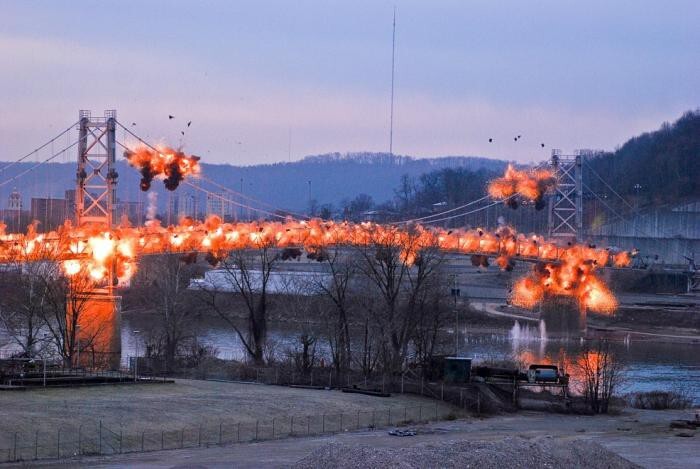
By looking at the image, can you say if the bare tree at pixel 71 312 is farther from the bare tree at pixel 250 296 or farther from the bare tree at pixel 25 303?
the bare tree at pixel 250 296

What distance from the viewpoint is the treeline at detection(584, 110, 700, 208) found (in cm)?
13150

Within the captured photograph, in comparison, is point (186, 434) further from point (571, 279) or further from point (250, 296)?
point (571, 279)

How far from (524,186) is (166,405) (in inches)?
1902

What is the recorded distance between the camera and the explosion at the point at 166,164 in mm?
62969

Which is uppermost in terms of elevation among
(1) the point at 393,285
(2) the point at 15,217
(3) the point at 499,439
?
(2) the point at 15,217

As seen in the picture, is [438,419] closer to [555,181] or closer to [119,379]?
[119,379]

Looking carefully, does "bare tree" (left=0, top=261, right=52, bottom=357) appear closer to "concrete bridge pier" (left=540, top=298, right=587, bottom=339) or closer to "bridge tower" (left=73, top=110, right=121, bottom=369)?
"bridge tower" (left=73, top=110, right=121, bottom=369)

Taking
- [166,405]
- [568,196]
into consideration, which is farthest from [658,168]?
[166,405]

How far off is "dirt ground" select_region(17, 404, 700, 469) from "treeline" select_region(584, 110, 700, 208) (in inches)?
3353

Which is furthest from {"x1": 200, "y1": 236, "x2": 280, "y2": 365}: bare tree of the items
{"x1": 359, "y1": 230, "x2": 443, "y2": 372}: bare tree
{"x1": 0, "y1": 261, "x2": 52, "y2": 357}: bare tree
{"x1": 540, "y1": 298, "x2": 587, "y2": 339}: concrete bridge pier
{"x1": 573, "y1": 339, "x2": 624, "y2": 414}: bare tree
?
{"x1": 540, "y1": 298, "x2": 587, "y2": 339}: concrete bridge pier

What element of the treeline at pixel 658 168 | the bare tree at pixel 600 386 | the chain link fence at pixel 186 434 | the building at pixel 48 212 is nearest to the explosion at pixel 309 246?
the bare tree at pixel 600 386

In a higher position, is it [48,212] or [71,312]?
[48,212]

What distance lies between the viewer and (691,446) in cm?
3656

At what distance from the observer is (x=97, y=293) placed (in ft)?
198
